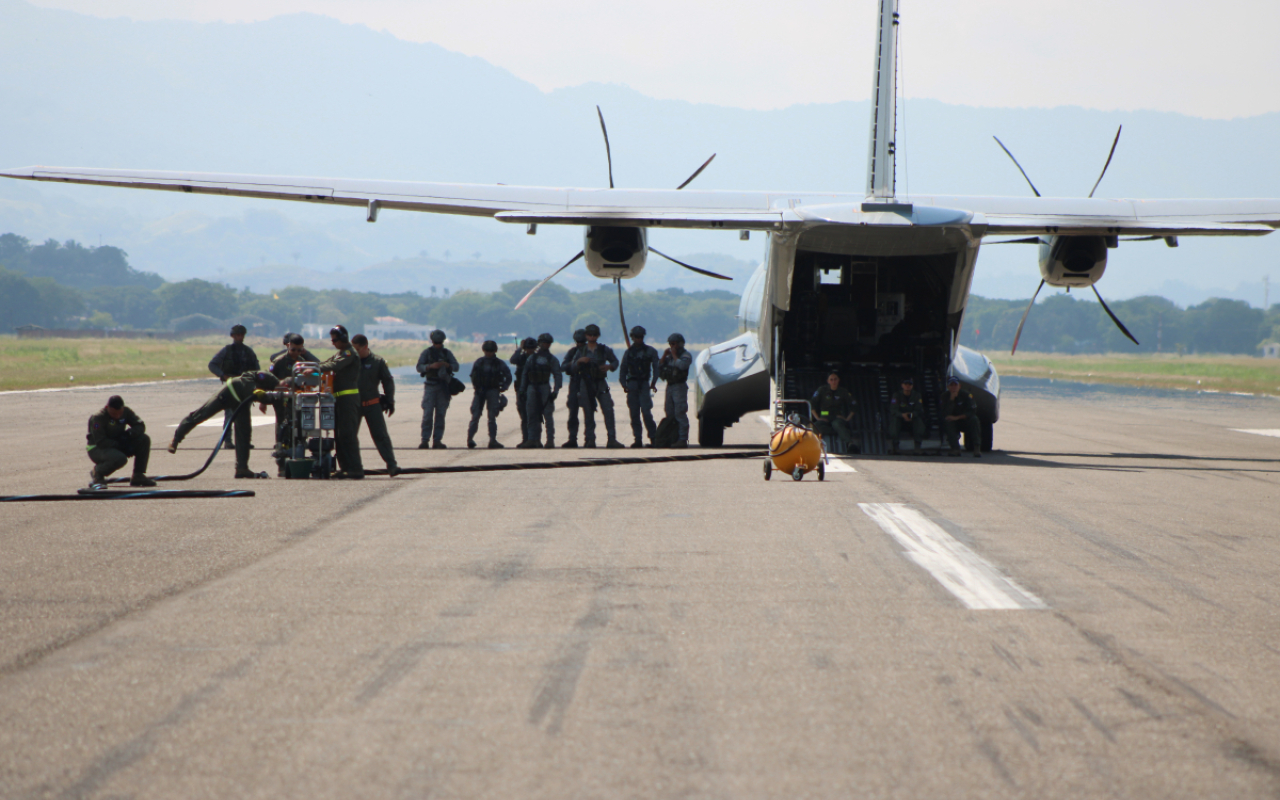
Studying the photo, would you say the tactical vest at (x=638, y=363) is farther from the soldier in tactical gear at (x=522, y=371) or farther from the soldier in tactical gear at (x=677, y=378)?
the soldier in tactical gear at (x=522, y=371)

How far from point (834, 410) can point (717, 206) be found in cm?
345

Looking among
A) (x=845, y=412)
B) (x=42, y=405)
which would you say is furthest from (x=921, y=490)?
(x=42, y=405)

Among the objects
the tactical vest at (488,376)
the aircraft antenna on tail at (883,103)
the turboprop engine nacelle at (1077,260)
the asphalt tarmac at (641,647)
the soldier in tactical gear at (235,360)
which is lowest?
the asphalt tarmac at (641,647)

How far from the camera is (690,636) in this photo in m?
5.70

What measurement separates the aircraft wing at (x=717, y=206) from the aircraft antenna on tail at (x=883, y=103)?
0.73 metres

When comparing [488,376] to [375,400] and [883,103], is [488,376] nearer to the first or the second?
[375,400]

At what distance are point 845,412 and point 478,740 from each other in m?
12.9

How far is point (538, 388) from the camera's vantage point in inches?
728

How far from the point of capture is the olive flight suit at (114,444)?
39.1ft

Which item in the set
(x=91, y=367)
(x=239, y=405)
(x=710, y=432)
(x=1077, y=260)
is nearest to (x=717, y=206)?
(x=710, y=432)

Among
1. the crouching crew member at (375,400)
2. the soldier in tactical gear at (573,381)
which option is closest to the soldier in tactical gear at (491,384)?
the soldier in tactical gear at (573,381)

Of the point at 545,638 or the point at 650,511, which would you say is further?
the point at 650,511

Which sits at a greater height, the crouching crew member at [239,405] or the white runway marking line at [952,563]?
the crouching crew member at [239,405]

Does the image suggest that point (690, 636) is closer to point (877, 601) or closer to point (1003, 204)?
point (877, 601)
